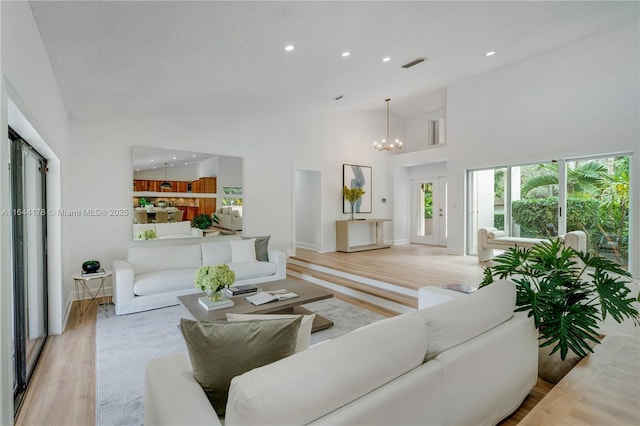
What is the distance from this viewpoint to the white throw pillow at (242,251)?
503cm

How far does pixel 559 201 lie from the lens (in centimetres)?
555

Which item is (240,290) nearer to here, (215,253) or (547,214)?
(215,253)

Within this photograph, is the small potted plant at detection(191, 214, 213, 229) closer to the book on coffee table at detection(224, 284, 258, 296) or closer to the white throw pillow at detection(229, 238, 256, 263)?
the white throw pillow at detection(229, 238, 256, 263)

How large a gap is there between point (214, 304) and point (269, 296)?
0.53 metres

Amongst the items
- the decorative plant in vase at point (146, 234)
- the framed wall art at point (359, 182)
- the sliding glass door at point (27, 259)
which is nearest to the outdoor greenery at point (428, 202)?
the framed wall art at point (359, 182)

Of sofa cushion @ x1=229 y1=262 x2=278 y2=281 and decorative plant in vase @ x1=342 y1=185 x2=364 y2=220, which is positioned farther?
decorative plant in vase @ x1=342 y1=185 x2=364 y2=220

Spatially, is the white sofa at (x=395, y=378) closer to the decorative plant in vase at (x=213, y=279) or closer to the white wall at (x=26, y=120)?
the white wall at (x=26, y=120)

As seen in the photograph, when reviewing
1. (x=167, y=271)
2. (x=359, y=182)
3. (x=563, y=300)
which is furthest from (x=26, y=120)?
(x=359, y=182)

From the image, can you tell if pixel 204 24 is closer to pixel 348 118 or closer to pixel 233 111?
pixel 233 111

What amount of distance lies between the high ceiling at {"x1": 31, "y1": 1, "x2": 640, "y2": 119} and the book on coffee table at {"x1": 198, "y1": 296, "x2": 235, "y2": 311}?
227 centimetres

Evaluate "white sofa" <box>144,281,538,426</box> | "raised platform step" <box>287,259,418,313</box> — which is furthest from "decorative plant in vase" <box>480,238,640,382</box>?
"raised platform step" <box>287,259,418,313</box>

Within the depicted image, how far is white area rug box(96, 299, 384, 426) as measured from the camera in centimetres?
212

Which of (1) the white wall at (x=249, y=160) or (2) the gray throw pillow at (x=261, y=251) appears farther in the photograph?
(2) the gray throw pillow at (x=261, y=251)

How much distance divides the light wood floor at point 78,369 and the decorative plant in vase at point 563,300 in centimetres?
40
